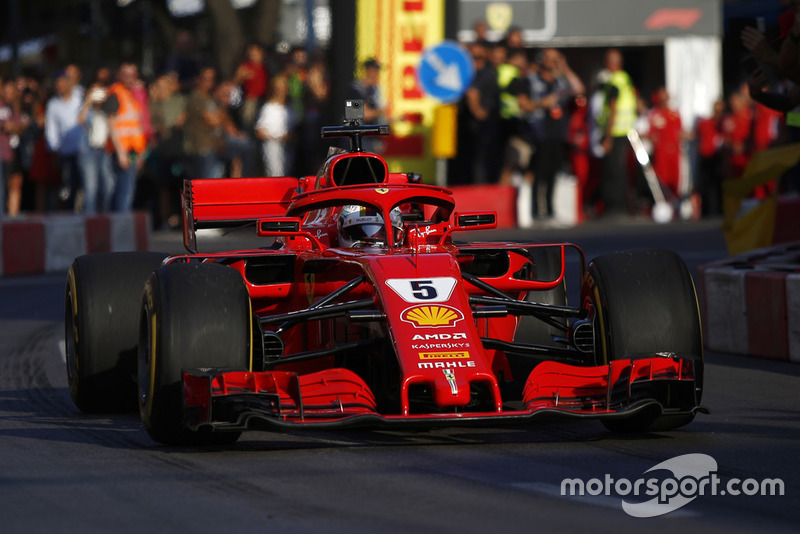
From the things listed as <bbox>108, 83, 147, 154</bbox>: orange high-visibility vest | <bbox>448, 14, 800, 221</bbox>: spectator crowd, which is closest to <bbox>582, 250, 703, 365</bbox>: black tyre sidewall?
<bbox>448, 14, 800, 221</bbox>: spectator crowd

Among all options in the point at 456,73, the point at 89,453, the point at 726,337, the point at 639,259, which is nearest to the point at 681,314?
the point at 639,259

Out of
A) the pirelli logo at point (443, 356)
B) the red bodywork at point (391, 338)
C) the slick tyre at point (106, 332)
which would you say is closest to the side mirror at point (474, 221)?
the red bodywork at point (391, 338)

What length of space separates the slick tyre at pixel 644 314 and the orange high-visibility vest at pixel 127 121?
513 inches

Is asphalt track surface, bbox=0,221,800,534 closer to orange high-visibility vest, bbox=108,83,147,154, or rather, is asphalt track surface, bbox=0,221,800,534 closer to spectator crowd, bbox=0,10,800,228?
orange high-visibility vest, bbox=108,83,147,154

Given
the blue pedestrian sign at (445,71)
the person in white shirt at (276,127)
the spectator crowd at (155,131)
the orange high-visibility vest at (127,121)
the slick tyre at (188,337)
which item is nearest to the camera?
the slick tyre at (188,337)

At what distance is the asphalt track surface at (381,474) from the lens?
5.60 m

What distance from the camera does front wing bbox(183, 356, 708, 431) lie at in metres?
6.64

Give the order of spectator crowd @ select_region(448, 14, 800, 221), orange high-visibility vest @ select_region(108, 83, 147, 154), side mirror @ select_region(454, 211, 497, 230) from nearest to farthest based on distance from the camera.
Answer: side mirror @ select_region(454, 211, 497, 230) → orange high-visibility vest @ select_region(108, 83, 147, 154) → spectator crowd @ select_region(448, 14, 800, 221)

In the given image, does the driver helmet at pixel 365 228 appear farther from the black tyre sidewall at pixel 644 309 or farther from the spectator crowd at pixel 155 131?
the spectator crowd at pixel 155 131

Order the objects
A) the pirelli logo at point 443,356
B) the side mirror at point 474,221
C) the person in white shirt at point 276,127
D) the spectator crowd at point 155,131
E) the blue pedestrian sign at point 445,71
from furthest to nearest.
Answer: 1. the person in white shirt at point 276,127
2. the blue pedestrian sign at point 445,71
3. the spectator crowd at point 155,131
4. the side mirror at point 474,221
5. the pirelli logo at point 443,356

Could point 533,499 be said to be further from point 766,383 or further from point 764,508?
point 766,383

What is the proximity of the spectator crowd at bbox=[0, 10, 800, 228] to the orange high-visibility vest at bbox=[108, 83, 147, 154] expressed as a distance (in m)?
0.02

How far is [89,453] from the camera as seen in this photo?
7078 mm

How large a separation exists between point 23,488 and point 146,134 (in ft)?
46.9
